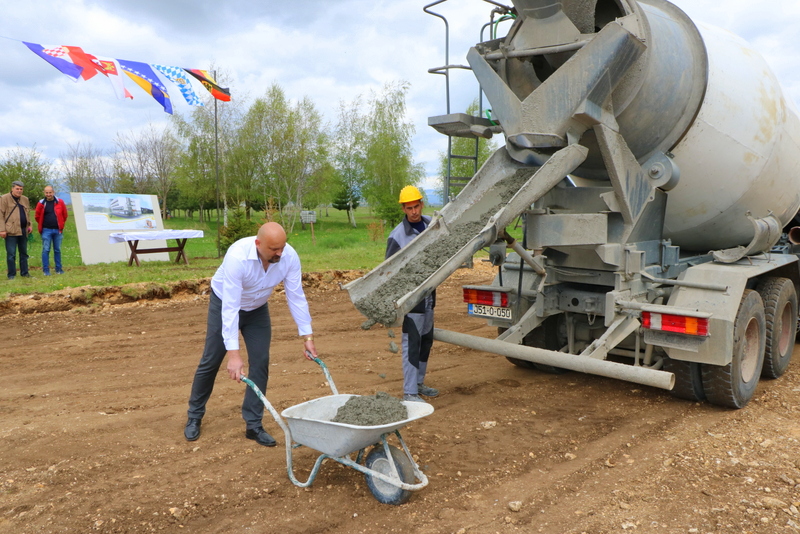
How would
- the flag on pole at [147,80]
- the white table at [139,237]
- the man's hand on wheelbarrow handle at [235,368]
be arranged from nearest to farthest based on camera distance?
the man's hand on wheelbarrow handle at [235,368]
the flag on pole at [147,80]
the white table at [139,237]

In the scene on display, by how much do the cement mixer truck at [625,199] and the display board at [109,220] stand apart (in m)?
11.6

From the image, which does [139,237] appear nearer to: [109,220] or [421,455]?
[109,220]

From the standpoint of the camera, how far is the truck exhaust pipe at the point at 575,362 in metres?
3.97

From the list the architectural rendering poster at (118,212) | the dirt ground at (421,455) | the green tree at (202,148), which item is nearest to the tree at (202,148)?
the green tree at (202,148)

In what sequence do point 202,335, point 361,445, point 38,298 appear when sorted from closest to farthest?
point 361,445
point 202,335
point 38,298

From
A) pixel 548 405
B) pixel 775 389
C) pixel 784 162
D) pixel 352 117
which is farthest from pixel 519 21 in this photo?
pixel 352 117

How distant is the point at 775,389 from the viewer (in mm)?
5691

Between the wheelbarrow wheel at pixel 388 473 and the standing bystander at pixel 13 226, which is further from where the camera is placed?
the standing bystander at pixel 13 226

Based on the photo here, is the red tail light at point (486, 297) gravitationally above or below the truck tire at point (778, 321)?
above

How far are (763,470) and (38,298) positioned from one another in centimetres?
954

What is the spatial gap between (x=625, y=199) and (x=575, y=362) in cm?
137

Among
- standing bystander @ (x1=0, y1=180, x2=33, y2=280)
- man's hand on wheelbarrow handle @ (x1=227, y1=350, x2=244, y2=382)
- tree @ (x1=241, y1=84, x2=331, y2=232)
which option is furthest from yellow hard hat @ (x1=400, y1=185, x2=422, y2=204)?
tree @ (x1=241, y1=84, x2=331, y2=232)

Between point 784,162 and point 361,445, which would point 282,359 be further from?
point 784,162

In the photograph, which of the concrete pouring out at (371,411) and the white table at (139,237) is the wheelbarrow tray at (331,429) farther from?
the white table at (139,237)
